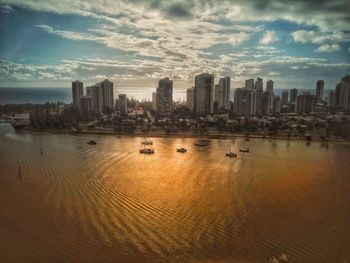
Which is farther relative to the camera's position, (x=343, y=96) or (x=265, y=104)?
(x=265, y=104)

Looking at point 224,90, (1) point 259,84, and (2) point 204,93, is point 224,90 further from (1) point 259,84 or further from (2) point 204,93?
(2) point 204,93

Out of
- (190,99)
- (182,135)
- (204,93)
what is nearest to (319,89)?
(204,93)

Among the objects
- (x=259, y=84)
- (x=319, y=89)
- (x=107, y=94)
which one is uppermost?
(x=259, y=84)

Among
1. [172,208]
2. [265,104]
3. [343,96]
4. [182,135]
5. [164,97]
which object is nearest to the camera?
[172,208]

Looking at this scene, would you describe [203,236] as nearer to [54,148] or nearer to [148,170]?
[148,170]

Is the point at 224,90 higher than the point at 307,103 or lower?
higher

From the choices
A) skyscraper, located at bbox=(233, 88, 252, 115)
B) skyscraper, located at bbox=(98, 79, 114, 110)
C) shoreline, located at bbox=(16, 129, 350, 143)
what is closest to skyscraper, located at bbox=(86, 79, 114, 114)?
skyscraper, located at bbox=(98, 79, 114, 110)
